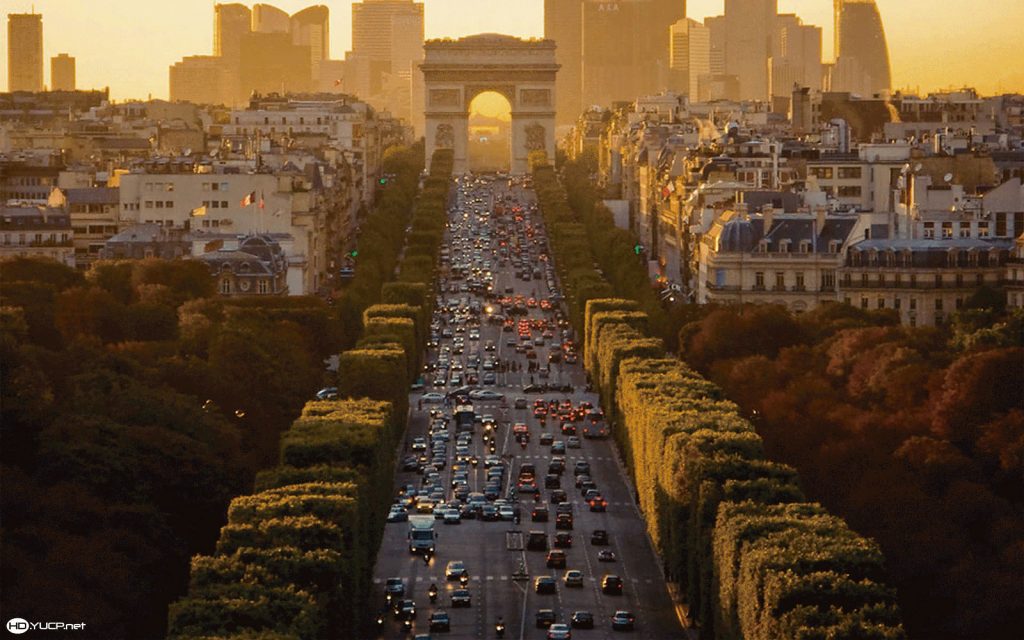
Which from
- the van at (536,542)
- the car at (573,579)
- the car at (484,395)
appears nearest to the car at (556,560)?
the car at (573,579)

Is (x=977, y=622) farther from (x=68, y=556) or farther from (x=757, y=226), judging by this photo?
(x=757, y=226)

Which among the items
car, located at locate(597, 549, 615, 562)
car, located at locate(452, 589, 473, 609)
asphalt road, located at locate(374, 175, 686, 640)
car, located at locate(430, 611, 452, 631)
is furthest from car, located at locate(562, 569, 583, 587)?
car, located at locate(430, 611, 452, 631)

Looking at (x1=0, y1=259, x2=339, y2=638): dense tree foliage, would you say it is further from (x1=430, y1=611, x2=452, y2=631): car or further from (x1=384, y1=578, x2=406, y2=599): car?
(x1=430, y1=611, x2=452, y2=631): car

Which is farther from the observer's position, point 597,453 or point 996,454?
point 597,453

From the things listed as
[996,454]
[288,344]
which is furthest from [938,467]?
[288,344]

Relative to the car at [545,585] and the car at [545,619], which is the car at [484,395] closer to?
the car at [545,585]

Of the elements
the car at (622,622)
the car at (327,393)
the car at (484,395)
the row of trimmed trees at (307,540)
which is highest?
the row of trimmed trees at (307,540)

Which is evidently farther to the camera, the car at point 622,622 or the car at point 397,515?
the car at point 397,515
